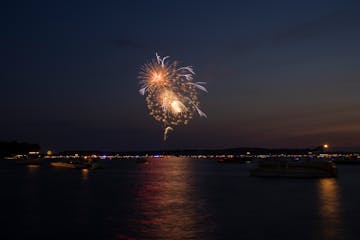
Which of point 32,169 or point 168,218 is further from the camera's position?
point 32,169

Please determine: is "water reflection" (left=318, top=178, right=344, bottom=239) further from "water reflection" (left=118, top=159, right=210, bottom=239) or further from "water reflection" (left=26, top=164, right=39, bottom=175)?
"water reflection" (left=26, top=164, right=39, bottom=175)

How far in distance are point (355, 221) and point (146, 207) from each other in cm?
1561

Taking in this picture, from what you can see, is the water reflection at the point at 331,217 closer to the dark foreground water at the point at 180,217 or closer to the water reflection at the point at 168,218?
the dark foreground water at the point at 180,217

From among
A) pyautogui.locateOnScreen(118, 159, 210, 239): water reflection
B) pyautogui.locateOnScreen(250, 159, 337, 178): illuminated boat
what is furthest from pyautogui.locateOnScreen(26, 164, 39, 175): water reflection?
pyautogui.locateOnScreen(118, 159, 210, 239): water reflection

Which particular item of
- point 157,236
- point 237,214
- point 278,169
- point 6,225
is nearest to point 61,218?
point 6,225

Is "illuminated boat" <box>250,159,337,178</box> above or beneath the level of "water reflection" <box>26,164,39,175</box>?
above

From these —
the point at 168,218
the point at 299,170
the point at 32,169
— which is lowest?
the point at 168,218

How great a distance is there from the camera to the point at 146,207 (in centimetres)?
3675

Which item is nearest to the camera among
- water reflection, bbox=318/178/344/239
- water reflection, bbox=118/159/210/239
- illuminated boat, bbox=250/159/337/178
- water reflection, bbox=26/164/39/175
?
water reflection, bbox=118/159/210/239

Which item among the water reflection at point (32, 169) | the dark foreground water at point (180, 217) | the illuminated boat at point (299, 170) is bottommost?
the dark foreground water at point (180, 217)

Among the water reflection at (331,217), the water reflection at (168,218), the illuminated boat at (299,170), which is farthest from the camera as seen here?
the illuminated boat at (299,170)

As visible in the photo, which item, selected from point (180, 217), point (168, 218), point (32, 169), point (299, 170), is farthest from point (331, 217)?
point (32, 169)

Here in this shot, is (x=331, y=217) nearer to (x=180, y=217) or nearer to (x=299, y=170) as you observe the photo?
(x=180, y=217)

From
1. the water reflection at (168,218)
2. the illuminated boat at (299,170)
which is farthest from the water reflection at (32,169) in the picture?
the water reflection at (168,218)
